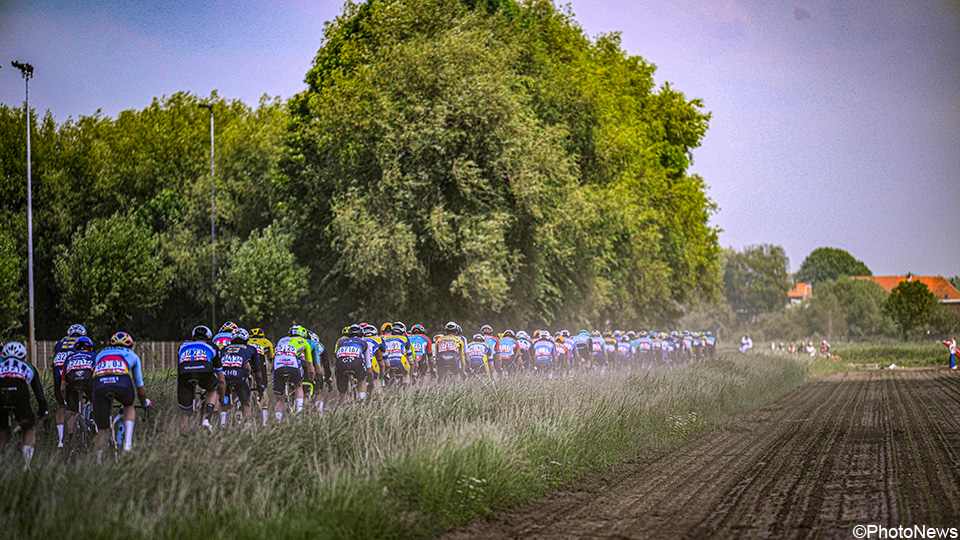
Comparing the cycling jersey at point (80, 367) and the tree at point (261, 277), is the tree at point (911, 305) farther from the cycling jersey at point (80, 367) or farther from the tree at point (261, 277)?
the cycling jersey at point (80, 367)

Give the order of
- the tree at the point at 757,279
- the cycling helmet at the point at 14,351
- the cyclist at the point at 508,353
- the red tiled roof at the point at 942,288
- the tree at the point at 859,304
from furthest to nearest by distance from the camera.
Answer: the red tiled roof at the point at 942,288 < the tree at the point at 757,279 < the tree at the point at 859,304 < the cyclist at the point at 508,353 < the cycling helmet at the point at 14,351

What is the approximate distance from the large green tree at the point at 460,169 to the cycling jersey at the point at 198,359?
38.5 ft

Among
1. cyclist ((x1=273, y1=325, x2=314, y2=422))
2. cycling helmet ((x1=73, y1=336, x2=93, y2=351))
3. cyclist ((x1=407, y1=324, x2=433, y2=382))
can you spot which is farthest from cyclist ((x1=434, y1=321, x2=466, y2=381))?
cycling helmet ((x1=73, y1=336, x2=93, y2=351))

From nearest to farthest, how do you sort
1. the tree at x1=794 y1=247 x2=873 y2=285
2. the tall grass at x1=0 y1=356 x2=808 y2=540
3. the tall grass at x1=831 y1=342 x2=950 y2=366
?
1. the tall grass at x1=0 y1=356 x2=808 y2=540
2. the tall grass at x1=831 y1=342 x2=950 y2=366
3. the tree at x1=794 y1=247 x2=873 y2=285

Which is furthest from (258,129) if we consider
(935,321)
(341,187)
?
(935,321)

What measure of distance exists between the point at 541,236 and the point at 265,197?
19.9 m

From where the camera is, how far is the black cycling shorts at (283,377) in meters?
17.2

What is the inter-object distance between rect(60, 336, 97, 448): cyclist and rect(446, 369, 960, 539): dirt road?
708 centimetres

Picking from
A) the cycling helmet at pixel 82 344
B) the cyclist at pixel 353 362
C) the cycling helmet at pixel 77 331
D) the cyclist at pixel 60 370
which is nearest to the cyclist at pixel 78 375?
the cycling helmet at pixel 82 344

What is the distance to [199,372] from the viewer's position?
14.6 meters

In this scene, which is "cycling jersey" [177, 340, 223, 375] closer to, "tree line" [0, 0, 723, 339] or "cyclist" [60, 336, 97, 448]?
"cyclist" [60, 336, 97, 448]

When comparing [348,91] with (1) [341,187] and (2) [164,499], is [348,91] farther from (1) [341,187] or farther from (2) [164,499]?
(2) [164,499]

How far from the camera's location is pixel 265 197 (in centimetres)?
4397

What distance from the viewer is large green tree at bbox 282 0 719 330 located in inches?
1081
